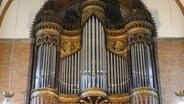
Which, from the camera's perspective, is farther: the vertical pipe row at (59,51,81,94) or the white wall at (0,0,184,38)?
the white wall at (0,0,184,38)

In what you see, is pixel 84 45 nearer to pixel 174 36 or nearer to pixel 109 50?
pixel 109 50

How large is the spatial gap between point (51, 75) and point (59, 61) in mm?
712

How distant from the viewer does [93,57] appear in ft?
44.2

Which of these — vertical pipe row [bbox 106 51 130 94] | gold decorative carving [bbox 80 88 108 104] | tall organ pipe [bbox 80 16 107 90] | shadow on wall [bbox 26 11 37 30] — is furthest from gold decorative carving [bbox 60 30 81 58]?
gold decorative carving [bbox 80 88 108 104]

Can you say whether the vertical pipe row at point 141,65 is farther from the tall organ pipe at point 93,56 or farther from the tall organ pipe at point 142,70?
the tall organ pipe at point 93,56

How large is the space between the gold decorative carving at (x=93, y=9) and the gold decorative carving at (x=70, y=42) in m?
0.50

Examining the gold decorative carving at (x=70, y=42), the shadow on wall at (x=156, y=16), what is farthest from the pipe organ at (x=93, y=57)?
the shadow on wall at (x=156, y=16)

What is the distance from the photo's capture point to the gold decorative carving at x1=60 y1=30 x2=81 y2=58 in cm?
1404

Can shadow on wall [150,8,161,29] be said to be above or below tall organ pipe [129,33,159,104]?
above

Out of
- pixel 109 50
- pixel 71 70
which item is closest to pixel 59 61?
pixel 71 70

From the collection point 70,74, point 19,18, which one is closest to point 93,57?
point 70,74

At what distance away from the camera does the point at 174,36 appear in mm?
14461

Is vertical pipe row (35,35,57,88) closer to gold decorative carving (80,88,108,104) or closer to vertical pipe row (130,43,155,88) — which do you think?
gold decorative carving (80,88,108,104)

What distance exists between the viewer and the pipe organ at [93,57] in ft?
42.5
